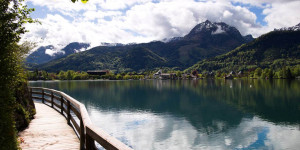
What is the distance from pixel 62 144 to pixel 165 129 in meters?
26.0

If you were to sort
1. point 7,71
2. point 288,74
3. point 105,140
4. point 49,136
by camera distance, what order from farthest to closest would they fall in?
point 288,74, point 49,136, point 7,71, point 105,140

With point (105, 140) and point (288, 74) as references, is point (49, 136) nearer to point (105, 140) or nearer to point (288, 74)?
point (105, 140)

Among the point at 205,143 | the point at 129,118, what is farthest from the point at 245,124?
the point at 129,118

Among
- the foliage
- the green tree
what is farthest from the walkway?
the green tree

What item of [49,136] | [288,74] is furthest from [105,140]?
[288,74]

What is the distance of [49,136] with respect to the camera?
11.0m

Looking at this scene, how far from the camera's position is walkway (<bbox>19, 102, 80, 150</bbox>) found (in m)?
9.49

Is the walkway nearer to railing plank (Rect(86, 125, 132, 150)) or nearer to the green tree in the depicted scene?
railing plank (Rect(86, 125, 132, 150))

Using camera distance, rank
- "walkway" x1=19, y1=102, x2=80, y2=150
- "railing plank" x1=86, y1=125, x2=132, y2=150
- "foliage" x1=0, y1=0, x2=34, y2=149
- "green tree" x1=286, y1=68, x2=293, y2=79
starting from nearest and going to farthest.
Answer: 1. "railing plank" x1=86, y1=125, x2=132, y2=150
2. "foliage" x1=0, y1=0, x2=34, y2=149
3. "walkway" x1=19, y1=102, x2=80, y2=150
4. "green tree" x1=286, y1=68, x2=293, y2=79

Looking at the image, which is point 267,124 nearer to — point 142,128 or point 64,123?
point 142,128

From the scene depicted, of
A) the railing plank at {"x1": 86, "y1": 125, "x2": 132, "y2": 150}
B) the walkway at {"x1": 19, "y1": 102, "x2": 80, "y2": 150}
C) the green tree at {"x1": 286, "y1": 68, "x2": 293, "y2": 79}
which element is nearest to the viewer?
the railing plank at {"x1": 86, "y1": 125, "x2": 132, "y2": 150}

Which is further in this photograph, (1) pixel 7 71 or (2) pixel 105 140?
(1) pixel 7 71

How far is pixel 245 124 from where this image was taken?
3856cm

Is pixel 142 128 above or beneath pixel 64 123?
beneath
